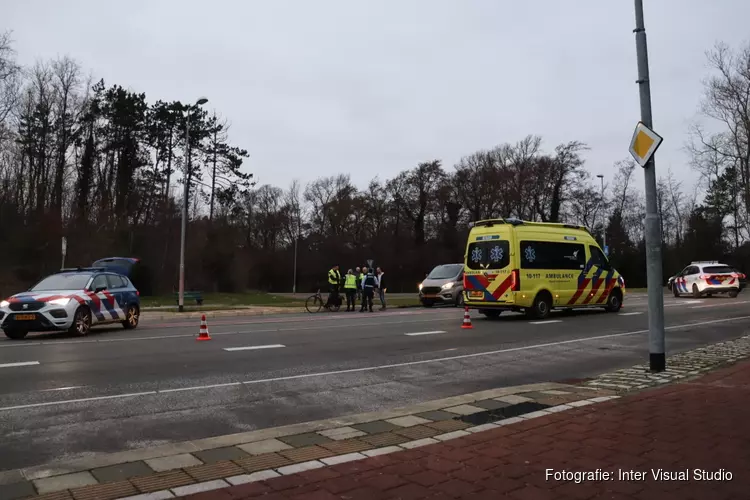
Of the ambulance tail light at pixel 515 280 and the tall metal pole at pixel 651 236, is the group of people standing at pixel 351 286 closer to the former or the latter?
the ambulance tail light at pixel 515 280

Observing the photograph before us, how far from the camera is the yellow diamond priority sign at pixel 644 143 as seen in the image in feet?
28.7

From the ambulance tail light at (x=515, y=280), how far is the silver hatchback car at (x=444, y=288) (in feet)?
29.9

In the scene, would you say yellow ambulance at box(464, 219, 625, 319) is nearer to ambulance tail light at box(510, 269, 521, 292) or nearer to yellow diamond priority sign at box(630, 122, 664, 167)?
ambulance tail light at box(510, 269, 521, 292)

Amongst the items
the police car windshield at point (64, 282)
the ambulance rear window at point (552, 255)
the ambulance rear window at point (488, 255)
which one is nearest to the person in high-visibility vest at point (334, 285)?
the ambulance rear window at point (488, 255)

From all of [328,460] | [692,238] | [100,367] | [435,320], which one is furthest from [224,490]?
[692,238]

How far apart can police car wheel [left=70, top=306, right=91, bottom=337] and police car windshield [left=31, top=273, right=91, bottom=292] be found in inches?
27.2

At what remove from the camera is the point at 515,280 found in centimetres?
1844

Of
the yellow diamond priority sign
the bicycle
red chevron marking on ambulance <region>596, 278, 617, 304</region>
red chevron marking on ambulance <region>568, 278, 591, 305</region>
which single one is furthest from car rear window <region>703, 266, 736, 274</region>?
the yellow diamond priority sign

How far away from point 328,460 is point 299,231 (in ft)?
237

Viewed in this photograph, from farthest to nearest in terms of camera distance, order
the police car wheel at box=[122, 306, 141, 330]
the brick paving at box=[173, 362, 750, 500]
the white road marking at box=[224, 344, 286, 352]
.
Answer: the police car wheel at box=[122, 306, 141, 330], the white road marking at box=[224, 344, 286, 352], the brick paving at box=[173, 362, 750, 500]

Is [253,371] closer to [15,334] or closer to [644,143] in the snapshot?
[644,143]

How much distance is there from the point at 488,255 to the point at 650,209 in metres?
10.2

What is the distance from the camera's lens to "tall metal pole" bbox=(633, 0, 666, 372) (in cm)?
884

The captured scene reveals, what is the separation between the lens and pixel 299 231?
76.2m
